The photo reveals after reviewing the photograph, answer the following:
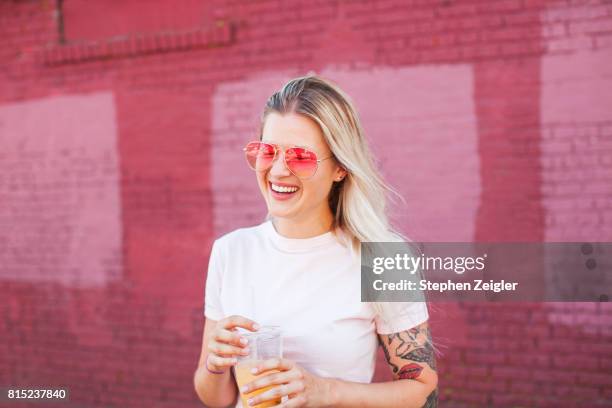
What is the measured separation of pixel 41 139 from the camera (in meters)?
4.85

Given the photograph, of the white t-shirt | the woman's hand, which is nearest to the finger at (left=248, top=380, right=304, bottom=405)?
the woman's hand

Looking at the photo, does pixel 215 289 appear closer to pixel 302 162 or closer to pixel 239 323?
pixel 239 323

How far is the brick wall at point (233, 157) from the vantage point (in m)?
3.53

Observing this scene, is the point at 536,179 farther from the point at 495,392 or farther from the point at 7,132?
the point at 7,132

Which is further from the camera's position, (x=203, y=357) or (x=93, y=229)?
(x=93, y=229)

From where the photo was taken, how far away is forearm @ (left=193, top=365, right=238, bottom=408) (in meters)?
1.85

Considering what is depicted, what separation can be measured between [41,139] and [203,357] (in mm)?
3595

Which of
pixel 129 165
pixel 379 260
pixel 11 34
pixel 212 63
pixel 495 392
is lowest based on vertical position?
pixel 495 392

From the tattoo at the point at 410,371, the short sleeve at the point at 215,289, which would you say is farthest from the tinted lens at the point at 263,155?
the tattoo at the point at 410,371

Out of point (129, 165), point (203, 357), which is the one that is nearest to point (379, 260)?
point (203, 357)

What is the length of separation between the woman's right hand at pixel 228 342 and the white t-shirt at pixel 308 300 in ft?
0.80

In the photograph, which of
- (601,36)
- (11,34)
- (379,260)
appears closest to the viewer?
(379,260)

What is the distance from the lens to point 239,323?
1602 millimetres

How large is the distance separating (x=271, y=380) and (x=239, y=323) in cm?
18
